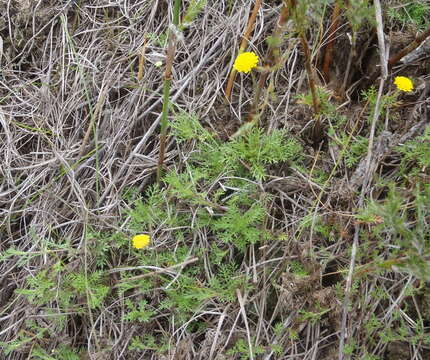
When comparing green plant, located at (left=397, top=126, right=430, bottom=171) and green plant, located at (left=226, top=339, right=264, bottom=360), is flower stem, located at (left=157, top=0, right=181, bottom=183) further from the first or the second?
green plant, located at (left=397, top=126, right=430, bottom=171)

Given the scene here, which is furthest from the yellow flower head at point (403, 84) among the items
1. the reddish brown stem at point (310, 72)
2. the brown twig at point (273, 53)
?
the brown twig at point (273, 53)

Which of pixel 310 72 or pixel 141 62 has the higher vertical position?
pixel 310 72

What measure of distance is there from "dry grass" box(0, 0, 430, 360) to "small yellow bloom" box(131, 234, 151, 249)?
108 mm

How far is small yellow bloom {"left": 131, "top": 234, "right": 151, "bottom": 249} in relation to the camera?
209 cm

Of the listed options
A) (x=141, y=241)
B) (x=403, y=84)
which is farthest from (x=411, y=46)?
(x=141, y=241)

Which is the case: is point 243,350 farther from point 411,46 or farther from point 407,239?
point 411,46

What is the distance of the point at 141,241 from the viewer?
209 cm

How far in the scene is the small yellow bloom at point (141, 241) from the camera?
2.09 m

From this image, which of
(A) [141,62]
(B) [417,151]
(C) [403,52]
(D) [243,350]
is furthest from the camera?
(A) [141,62]

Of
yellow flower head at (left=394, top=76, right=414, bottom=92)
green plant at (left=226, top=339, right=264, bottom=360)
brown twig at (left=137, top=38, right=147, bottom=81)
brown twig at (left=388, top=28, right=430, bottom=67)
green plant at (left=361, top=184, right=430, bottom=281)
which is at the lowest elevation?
green plant at (left=226, top=339, right=264, bottom=360)

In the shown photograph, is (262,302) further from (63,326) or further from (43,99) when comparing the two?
(43,99)

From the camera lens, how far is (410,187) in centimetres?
203

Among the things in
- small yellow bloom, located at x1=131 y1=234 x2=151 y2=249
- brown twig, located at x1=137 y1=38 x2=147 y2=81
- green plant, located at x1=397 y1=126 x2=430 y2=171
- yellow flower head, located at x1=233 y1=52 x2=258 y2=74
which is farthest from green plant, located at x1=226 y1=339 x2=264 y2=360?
brown twig, located at x1=137 y1=38 x2=147 y2=81

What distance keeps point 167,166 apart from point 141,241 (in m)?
0.39
